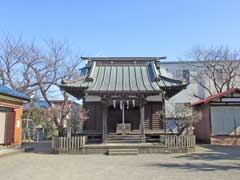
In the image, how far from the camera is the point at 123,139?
16078 mm

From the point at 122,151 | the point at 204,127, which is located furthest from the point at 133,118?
the point at 204,127

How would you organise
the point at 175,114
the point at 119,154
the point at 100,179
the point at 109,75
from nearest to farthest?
1. the point at 100,179
2. the point at 119,154
3. the point at 175,114
4. the point at 109,75

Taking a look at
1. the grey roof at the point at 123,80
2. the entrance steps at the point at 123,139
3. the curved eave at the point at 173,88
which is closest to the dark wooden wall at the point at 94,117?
the entrance steps at the point at 123,139

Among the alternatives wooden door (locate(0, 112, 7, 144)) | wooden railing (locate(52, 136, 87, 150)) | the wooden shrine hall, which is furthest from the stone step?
wooden door (locate(0, 112, 7, 144))

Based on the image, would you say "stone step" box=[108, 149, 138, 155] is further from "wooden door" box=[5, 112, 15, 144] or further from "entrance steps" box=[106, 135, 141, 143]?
"wooden door" box=[5, 112, 15, 144]

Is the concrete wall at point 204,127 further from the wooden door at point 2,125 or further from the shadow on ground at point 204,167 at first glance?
the wooden door at point 2,125

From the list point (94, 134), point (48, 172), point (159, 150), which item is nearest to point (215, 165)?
point (159, 150)

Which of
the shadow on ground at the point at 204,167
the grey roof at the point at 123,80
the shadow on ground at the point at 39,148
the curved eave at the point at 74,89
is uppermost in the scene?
the grey roof at the point at 123,80

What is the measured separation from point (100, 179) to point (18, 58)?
69.7ft

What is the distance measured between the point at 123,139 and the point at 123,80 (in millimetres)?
3680

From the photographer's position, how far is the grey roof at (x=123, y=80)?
15.2 metres

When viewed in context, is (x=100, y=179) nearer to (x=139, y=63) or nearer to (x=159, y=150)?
(x=159, y=150)

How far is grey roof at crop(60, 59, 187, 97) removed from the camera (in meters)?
15.2

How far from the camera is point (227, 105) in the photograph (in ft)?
64.0
